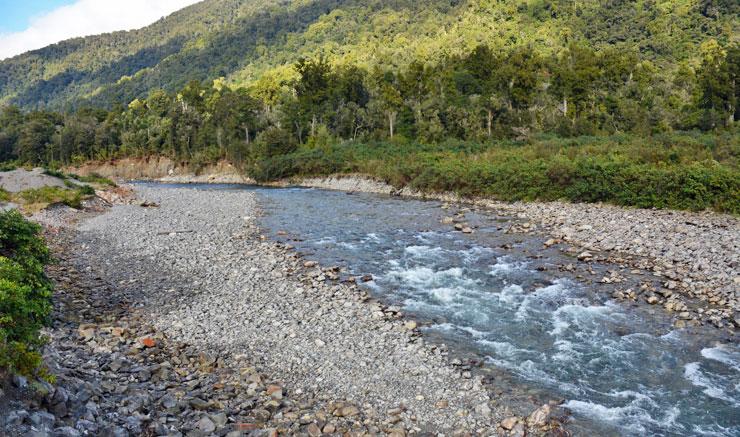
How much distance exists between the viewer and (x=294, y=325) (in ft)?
36.1

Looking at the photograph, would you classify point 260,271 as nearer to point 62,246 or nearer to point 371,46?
point 62,246

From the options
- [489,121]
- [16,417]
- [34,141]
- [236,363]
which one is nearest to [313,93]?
[489,121]

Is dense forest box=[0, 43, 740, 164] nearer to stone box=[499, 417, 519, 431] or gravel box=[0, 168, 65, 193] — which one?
gravel box=[0, 168, 65, 193]

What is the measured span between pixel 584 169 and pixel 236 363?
972 inches

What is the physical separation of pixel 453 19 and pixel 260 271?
382ft

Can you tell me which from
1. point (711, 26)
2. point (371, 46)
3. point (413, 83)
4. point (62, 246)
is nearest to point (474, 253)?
point (62, 246)

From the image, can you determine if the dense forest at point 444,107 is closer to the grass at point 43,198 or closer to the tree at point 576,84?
the tree at point 576,84

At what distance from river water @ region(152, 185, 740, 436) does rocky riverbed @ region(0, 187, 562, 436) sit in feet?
3.67

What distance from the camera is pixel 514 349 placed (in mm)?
10211

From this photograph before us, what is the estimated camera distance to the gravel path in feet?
27.1

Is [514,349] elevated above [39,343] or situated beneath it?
situated beneath

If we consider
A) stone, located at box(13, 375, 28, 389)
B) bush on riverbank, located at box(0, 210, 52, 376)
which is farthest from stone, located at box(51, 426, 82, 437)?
bush on riverbank, located at box(0, 210, 52, 376)

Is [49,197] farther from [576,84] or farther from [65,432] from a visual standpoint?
[576,84]

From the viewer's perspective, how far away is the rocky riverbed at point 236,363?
702cm
